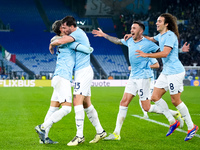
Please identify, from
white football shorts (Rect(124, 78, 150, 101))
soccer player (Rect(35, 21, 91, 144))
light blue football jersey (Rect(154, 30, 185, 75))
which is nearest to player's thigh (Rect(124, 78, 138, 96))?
white football shorts (Rect(124, 78, 150, 101))

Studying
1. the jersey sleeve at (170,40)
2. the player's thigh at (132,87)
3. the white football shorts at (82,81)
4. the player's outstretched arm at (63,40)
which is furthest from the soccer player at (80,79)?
the jersey sleeve at (170,40)

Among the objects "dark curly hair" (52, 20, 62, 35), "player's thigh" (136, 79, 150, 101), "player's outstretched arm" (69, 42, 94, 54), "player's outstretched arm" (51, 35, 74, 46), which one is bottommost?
"player's thigh" (136, 79, 150, 101)

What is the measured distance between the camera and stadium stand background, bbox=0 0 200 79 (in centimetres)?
4431

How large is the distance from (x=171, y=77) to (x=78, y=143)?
2163 millimetres

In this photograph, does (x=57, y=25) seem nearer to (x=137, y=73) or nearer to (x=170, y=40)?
(x=137, y=73)

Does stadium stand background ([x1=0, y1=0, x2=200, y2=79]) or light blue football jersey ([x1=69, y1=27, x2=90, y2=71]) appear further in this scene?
stadium stand background ([x1=0, y1=0, x2=200, y2=79])

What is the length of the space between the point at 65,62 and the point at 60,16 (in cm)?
4088

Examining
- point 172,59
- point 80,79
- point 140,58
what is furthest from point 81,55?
point 172,59

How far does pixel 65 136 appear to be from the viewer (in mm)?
7512

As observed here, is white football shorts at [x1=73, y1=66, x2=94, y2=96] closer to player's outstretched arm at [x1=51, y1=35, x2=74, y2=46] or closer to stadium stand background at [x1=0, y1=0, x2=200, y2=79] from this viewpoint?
player's outstretched arm at [x1=51, y1=35, x2=74, y2=46]

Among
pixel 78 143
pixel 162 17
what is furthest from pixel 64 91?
pixel 162 17

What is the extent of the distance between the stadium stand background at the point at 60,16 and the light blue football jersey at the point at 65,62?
3715 centimetres

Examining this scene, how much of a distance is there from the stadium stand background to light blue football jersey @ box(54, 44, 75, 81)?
37148 millimetres

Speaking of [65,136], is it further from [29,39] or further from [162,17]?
[29,39]
